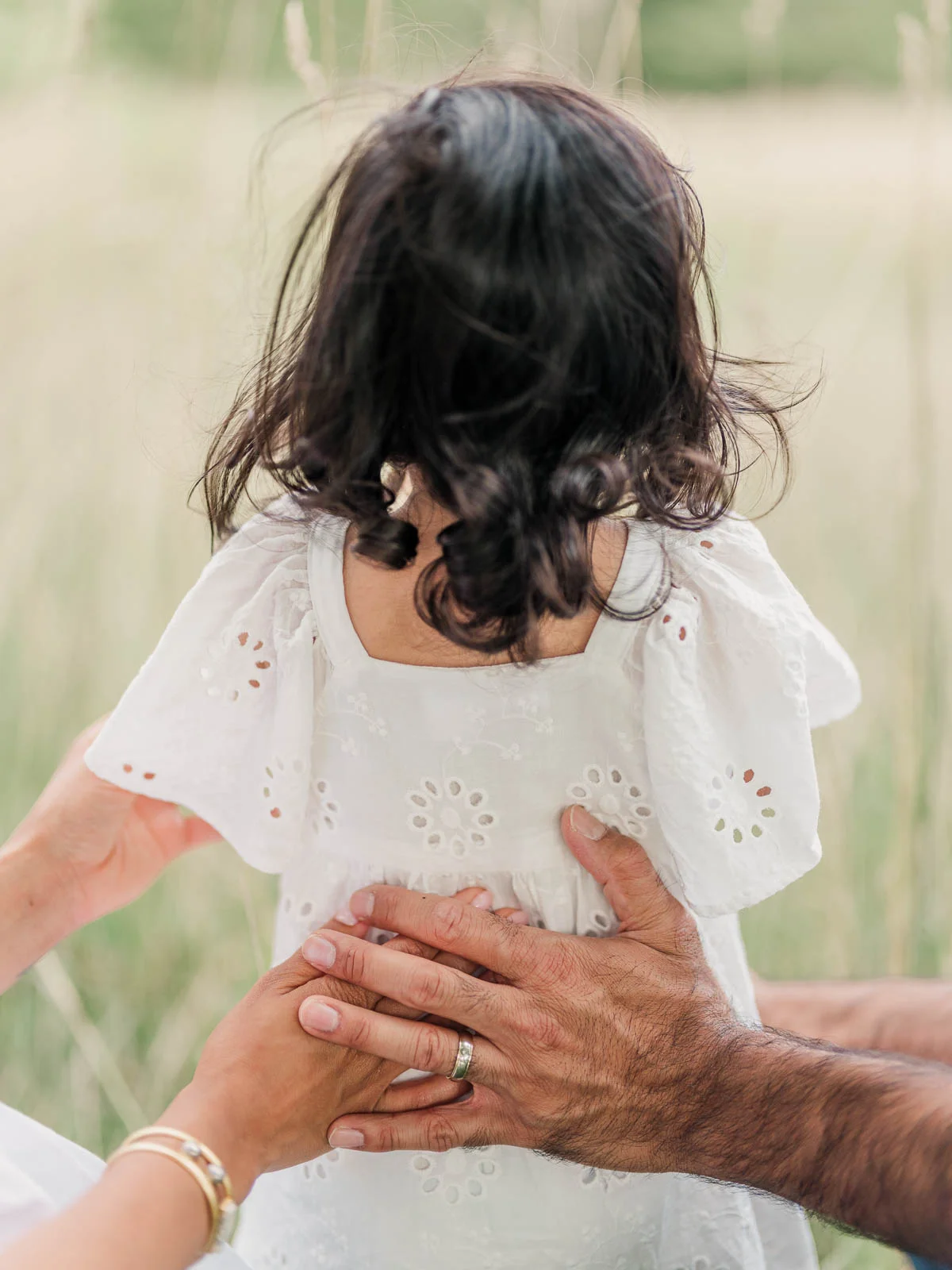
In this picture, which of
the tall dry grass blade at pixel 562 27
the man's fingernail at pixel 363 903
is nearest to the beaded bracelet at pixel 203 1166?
the man's fingernail at pixel 363 903

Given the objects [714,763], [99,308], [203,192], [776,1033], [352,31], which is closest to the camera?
[714,763]

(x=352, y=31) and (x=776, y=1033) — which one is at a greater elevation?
(x=352, y=31)

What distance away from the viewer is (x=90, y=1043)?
1489 millimetres

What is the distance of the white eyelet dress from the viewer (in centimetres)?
85

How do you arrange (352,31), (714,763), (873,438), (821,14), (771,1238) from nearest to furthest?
(714,763)
(771,1238)
(352,31)
(873,438)
(821,14)

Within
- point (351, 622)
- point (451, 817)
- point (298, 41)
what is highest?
point (298, 41)

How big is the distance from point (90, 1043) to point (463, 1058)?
0.80 metres

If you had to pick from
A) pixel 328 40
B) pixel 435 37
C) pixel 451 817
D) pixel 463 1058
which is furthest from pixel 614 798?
pixel 328 40

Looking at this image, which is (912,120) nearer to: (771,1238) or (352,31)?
(352,31)

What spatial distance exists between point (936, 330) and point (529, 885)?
181cm

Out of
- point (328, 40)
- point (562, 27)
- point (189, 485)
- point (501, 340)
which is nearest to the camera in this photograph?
point (501, 340)

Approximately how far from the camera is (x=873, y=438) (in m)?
2.01

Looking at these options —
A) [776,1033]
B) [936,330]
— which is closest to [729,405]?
[776,1033]

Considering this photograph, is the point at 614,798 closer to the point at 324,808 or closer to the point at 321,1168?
the point at 324,808
